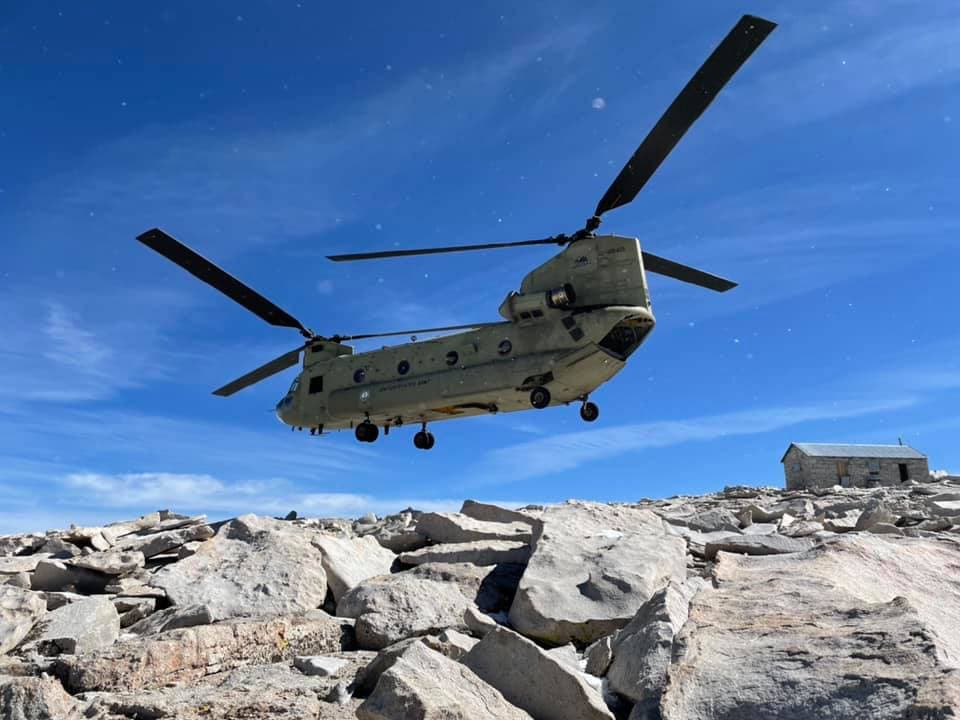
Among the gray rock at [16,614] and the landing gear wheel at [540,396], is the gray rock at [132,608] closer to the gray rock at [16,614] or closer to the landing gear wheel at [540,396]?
the gray rock at [16,614]

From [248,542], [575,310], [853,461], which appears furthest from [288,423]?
[853,461]

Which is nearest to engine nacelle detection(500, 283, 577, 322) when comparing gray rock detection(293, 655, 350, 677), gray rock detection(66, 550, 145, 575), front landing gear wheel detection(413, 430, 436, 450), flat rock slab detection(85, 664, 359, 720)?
front landing gear wheel detection(413, 430, 436, 450)

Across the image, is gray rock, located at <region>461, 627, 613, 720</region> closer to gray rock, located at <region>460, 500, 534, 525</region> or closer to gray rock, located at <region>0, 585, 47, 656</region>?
gray rock, located at <region>0, 585, 47, 656</region>

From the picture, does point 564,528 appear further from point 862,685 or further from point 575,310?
point 575,310

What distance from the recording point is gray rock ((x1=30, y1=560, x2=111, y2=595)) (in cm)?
829

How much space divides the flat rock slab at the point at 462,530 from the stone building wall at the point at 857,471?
32.7 m

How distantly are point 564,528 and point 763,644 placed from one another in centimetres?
429

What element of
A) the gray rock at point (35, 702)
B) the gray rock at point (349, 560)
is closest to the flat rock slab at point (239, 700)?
the gray rock at point (35, 702)

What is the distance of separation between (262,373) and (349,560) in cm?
1611

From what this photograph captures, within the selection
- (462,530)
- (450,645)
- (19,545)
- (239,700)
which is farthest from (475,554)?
(19,545)

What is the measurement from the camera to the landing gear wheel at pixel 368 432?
1977 centimetres

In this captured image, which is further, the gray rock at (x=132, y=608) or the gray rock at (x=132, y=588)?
the gray rock at (x=132, y=588)

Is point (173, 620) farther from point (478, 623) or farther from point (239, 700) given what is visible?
point (478, 623)

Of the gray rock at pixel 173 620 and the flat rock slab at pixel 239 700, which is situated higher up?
the gray rock at pixel 173 620
